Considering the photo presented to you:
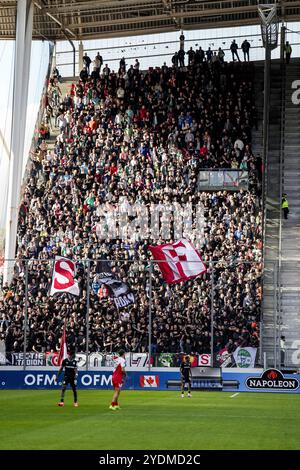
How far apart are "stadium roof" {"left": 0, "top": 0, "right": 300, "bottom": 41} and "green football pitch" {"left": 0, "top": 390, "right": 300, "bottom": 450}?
26330 millimetres

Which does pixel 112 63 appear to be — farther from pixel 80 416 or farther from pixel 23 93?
pixel 80 416

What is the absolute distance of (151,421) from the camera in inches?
1098

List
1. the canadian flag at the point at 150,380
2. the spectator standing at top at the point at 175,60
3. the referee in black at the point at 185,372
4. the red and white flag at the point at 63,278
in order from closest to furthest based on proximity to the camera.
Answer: the referee in black at the point at 185,372
the red and white flag at the point at 63,278
the canadian flag at the point at 150,380
the spectator standing at top at the point at 175,60

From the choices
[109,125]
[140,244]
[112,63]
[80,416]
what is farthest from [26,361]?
[112,63]

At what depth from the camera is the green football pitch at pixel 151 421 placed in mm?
22156

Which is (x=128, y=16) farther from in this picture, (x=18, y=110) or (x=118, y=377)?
(x=118, y=377)

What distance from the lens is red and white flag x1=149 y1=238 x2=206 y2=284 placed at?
4322 cm

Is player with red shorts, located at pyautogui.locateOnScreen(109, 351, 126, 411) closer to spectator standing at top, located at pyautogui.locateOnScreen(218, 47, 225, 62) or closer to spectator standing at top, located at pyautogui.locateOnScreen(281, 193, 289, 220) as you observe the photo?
A: spectator standing at top, located at pyautogui.locateOnScreen(281, 193, 289, 220)

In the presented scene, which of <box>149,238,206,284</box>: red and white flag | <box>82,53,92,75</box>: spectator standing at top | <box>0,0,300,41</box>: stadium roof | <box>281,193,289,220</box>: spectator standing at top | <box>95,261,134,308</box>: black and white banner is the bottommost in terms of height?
<box>95,261,134,308</box>: black and white banner

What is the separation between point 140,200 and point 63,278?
1291 cm

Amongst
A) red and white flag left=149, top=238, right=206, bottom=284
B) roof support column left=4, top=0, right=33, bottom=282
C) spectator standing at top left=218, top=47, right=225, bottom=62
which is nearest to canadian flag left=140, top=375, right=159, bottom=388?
red and white flag left=149, top=238, right=206, bottom=284

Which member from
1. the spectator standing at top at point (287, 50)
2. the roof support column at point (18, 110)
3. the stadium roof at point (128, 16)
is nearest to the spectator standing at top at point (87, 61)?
the stadium roof at point (128, 16)

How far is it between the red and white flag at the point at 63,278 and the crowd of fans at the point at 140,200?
26.4 inches

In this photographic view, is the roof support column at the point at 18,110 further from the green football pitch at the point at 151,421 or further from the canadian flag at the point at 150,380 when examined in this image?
the green football pitch at the point at 151,421
